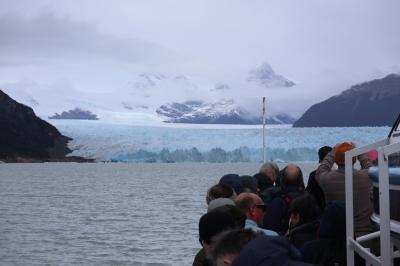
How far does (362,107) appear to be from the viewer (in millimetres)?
102500

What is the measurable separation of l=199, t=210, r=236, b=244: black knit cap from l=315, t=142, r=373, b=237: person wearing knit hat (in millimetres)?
1489

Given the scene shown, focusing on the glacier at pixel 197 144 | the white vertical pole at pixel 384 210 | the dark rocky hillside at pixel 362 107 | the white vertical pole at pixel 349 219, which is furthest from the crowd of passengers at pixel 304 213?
the dark rocky hillside at pixel 362 107

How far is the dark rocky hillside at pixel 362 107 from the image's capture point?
318 feet

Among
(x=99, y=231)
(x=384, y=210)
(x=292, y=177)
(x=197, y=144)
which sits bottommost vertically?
(x=99, y=231)

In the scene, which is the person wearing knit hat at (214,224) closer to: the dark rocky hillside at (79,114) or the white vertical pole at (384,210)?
the white vertical pole at (384,210)

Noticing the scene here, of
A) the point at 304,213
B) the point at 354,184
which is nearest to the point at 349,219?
the point at 304,213

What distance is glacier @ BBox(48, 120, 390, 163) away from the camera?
5594cm

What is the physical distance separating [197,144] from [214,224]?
60.2 metres

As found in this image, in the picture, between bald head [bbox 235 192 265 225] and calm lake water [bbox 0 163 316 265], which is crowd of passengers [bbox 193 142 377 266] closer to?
bald head [bbox 235 192 265 225]

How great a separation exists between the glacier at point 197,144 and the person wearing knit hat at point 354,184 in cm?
4758

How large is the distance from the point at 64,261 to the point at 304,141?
41963mm

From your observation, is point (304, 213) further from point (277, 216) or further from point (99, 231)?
point (99, 231)

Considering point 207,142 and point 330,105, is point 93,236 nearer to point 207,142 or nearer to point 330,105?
point 207,142

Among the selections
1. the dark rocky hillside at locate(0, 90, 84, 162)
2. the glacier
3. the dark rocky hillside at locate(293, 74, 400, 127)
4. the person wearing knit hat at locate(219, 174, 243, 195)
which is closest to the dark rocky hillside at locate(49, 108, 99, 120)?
the dark rocky hillside at locate(0, 90, 84, 162)
